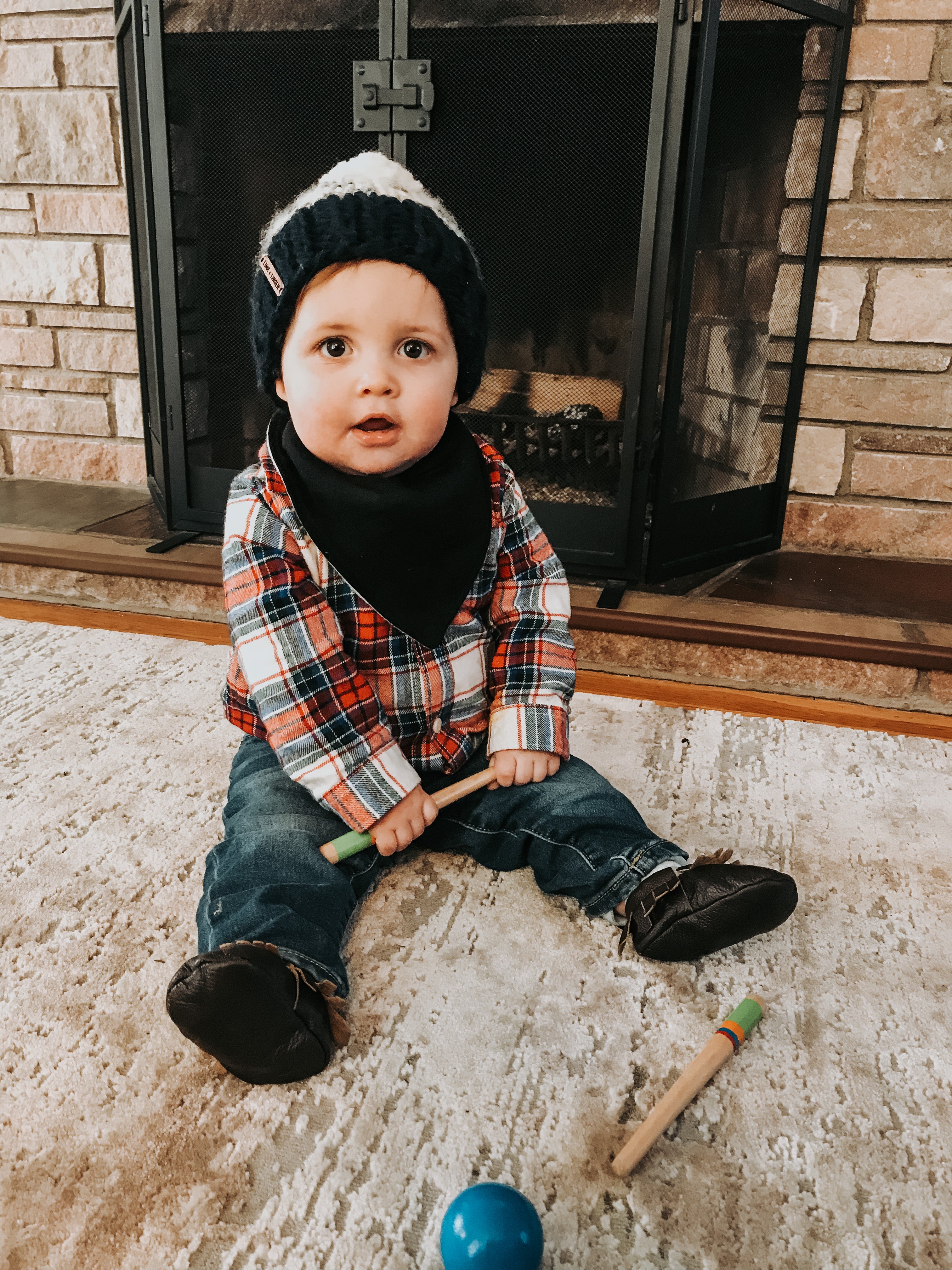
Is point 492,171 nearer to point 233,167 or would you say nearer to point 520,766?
point 233,167

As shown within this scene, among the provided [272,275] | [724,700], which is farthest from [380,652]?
[724,700]

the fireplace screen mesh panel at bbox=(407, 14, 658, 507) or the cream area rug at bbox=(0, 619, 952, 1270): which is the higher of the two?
the fireplace screen mesh panel at bbox=(407, 14, 658, 507)

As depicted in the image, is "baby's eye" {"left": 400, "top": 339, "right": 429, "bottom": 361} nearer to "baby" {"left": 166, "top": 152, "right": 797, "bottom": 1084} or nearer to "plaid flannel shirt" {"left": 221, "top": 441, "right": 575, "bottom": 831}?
"baby" {"left": 166, "top": 152, "right": 797, "bottom": 1084}

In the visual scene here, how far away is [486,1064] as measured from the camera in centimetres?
79

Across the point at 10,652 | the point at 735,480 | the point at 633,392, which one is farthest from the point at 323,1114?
the point at 735,480

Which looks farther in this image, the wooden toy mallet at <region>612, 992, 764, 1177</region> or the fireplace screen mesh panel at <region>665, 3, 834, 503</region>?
the fireplace screen mesh panel at <region>665, 3, 834, 503</region>

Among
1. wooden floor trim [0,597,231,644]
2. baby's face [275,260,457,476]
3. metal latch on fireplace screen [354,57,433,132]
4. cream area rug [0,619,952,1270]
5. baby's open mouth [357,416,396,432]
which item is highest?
metal latch on fireplace screen [354,57,433,132]

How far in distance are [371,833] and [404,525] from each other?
1.03 feet

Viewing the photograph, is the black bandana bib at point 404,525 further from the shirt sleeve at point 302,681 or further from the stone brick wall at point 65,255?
the stone brick wall at point 65,255

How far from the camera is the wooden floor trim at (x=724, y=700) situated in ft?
4.99

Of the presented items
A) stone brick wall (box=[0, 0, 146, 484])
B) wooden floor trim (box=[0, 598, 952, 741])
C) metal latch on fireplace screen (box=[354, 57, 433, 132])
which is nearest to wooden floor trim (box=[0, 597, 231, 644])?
wooden floor trim (box=[0, 598, 952, 741])

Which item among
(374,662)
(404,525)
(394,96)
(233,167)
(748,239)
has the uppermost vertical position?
(394,96)

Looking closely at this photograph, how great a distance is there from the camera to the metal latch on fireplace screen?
1594 mm

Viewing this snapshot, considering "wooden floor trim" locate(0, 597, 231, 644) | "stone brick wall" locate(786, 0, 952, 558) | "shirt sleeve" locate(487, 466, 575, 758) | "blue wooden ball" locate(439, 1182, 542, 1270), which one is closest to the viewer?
"blue wooden ball" locate(439, 1182, 542, 1270)
